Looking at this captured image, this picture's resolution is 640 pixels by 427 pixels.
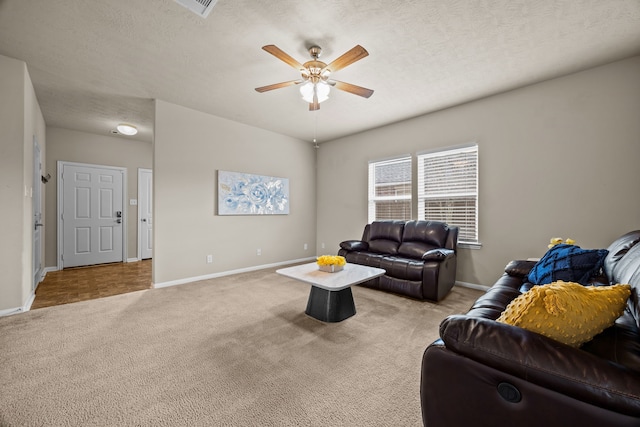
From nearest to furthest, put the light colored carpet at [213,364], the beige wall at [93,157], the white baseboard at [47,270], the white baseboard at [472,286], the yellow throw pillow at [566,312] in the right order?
the yellow throw pillow at [566,312]
the light colored carpet at [213,364]
the white baseboard at [472,286]
the white baseboard at [47,270]
the beige wall at [93,157]

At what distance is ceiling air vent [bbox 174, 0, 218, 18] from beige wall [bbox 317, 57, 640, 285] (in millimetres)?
3411

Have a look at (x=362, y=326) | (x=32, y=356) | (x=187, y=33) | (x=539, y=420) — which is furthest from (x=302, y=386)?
(x=187, y=33)

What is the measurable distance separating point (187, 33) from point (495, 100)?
148 inches

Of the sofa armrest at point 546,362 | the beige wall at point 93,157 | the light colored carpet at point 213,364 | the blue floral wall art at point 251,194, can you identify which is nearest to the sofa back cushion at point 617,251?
the light colored carpet at point 213,364

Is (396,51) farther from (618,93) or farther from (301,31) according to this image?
(618,93)

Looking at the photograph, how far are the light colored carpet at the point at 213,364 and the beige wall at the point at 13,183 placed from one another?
37cm

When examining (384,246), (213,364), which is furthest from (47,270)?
(384,246)

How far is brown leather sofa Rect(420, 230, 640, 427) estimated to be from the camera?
783 mm

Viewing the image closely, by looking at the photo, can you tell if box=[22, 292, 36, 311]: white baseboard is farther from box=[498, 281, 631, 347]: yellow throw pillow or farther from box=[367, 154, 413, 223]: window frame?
box=[367, 154, 413, 223]: window frame

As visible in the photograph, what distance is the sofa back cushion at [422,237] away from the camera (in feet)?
12.3

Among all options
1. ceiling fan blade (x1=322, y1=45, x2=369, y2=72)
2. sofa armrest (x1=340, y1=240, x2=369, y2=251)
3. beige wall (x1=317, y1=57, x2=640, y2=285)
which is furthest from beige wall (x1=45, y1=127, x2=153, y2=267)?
beige wall (x1=317, y1=57, x2=640, y2=285)

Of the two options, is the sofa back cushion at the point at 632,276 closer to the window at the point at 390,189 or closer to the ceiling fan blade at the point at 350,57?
the ceiling fan blade at the point at 350,57

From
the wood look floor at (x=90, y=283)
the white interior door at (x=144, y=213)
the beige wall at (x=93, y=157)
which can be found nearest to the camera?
the wood look floor at (x=90, y=283)

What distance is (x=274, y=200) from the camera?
5.24m
